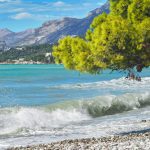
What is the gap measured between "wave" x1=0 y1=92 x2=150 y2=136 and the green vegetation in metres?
11.3

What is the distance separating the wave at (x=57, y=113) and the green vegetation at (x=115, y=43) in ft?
37.0

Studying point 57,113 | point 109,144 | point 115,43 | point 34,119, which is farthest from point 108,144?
point 57,113

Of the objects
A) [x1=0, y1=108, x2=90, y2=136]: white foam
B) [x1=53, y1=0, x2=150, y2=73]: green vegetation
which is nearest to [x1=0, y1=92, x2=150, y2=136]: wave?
[x1=0, y1=108, x2=90, y2=136]: white foam

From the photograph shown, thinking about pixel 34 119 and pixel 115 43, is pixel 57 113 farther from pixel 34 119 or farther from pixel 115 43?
pixel 115 43

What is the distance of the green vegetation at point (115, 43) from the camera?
20109mm

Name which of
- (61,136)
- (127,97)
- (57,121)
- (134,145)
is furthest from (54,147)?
(127,97)

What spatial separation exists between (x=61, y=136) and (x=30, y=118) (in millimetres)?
13752

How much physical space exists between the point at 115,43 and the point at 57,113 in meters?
28.5

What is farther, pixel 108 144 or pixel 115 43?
pixel 108 144

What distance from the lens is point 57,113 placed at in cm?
4797

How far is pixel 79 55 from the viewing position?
22219 millimetres

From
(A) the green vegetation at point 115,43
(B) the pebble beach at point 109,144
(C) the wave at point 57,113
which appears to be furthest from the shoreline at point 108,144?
(C) the wave at point 57,113

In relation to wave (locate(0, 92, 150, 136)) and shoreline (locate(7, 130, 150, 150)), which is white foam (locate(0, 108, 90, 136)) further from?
shoreline (locate(7, 130, 150, 150))

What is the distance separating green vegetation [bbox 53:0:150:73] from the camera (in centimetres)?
2011
